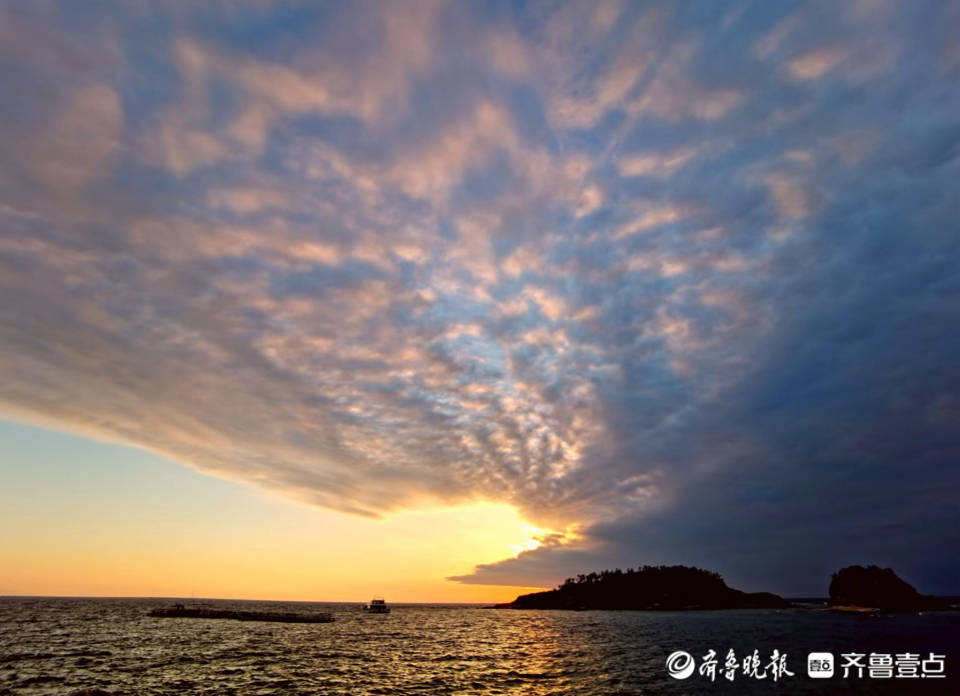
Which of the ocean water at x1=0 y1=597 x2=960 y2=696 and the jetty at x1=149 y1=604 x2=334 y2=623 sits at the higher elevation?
the ocean water at x1=0 y1=597 x2=960 y2=696

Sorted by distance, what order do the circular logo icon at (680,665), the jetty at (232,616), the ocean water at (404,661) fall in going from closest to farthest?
the ocean water at (404,661) → the circular logo icon at (680,665) → the jetty at (232,616)

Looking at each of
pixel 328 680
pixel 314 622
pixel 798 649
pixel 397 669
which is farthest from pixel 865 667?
pixel 314 622

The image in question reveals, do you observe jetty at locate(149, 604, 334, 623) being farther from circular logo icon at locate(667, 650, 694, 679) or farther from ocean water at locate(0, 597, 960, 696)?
circular logo icon at locate(667, 650, 694, 679)

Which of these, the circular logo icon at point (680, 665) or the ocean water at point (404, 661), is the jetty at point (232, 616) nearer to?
the ocean water at point (404, 661)

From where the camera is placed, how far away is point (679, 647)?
81125 mm

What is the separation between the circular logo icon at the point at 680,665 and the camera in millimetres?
54625

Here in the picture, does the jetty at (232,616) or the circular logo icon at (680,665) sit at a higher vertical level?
the circular logo icon at (680,665)

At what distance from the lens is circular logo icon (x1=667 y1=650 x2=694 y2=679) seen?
54625 mm

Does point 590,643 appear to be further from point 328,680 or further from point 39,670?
point 39,670

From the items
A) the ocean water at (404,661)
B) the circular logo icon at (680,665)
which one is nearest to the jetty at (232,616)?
the ocean water at (404,661)

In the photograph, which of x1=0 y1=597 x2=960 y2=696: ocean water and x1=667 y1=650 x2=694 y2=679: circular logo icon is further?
x1=667 y1=650 x2=694 y2=679: circular logo icon

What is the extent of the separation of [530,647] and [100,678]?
58362mm

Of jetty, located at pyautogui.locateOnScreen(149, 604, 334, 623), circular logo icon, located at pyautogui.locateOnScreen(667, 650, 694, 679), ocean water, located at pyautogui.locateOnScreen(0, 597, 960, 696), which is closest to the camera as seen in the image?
ocean water, located at pyautogui.locateOnScreen(0, 597, 960, 696)

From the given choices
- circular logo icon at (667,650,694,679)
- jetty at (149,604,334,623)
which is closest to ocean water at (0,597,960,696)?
circular logo icon at (667,650,694,679)
